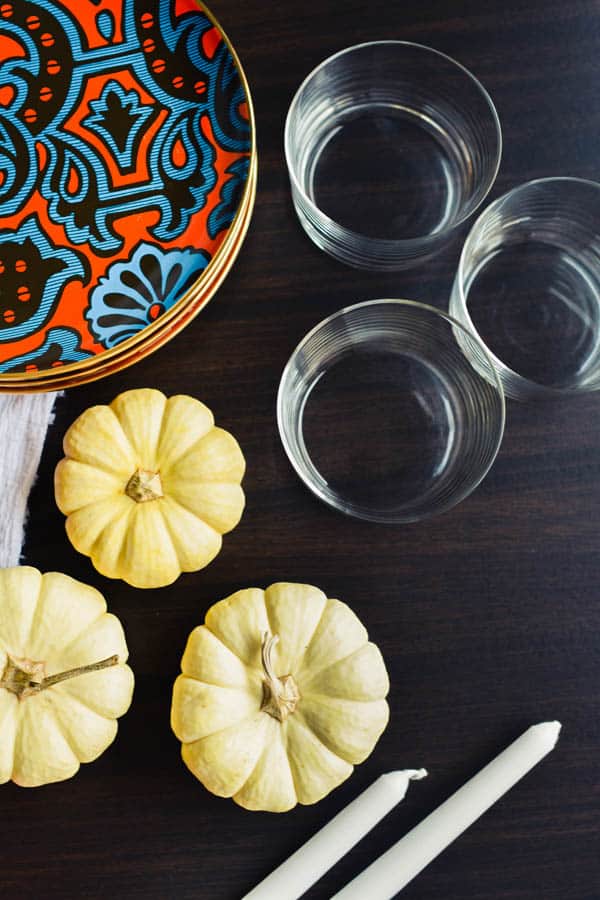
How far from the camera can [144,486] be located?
778mm

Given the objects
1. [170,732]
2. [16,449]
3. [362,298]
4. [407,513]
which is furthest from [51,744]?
[362,298]

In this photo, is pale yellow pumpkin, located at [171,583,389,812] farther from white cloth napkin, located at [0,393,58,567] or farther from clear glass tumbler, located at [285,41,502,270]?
clear glass tumbler, located at [285,41,502,270]

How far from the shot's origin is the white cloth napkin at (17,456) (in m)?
0.84

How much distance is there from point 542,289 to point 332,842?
53 centimetres

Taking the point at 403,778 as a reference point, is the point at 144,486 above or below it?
above

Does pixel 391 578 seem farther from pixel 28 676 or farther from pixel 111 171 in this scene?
pixel 111 171

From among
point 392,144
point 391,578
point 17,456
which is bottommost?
point 391,578

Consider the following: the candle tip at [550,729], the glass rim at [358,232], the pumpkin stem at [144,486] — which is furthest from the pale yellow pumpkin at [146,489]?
the candle tip at [550,729]

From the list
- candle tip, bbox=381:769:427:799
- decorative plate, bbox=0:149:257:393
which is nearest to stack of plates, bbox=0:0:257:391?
decorative plate, bbox=0:149:257:393

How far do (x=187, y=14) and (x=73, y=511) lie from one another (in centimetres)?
46

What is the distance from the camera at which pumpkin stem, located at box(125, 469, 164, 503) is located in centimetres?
Result: 78

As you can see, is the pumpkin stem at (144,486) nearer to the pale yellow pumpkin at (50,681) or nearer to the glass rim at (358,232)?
the pale yellow pumpkin at (50,681)

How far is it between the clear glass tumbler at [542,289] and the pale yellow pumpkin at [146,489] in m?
0.27

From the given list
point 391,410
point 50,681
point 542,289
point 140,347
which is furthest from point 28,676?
point 542,289
